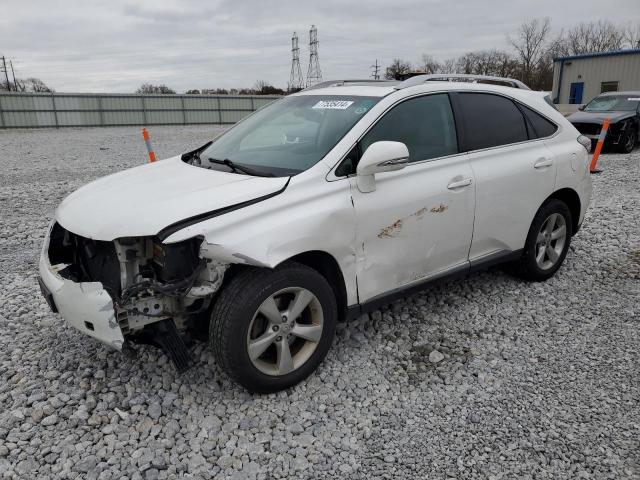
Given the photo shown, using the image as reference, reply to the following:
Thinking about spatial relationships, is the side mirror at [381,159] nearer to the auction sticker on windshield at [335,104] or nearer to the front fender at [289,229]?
the front fender at [289,229]

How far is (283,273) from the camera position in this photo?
2.90 m

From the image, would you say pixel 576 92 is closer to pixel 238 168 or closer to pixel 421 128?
pixel 421 128

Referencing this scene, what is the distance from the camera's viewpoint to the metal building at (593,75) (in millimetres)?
34625

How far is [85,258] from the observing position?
128 inches

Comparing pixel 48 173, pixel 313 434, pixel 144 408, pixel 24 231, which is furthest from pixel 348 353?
pixel 48 173

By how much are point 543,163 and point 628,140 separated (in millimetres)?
11157

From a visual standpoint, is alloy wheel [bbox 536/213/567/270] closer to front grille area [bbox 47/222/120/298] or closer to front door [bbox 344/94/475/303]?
front door [bbox 344/94/475/303]

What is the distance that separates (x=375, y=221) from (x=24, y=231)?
5.23 metres

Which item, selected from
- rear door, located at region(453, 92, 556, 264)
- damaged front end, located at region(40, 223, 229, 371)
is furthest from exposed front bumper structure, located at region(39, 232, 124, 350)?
rear door, located at region(453, 92, 556, 264)

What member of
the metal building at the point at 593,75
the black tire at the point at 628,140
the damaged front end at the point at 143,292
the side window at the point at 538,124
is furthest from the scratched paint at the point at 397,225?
the metal building at the point at 593,75

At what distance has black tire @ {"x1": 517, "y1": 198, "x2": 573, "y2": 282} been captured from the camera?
14.7 ft

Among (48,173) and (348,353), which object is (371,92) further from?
(48,173)

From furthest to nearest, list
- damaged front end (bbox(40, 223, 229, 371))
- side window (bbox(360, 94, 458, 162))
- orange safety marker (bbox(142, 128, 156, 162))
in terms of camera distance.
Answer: orange safety marker (bbox(142, 128, 156, 162)), side window (bbox(360, 94, 458, 162)), damaged front end (bbox(40, 223, 229, 371))

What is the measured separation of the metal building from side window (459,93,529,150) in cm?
3671
